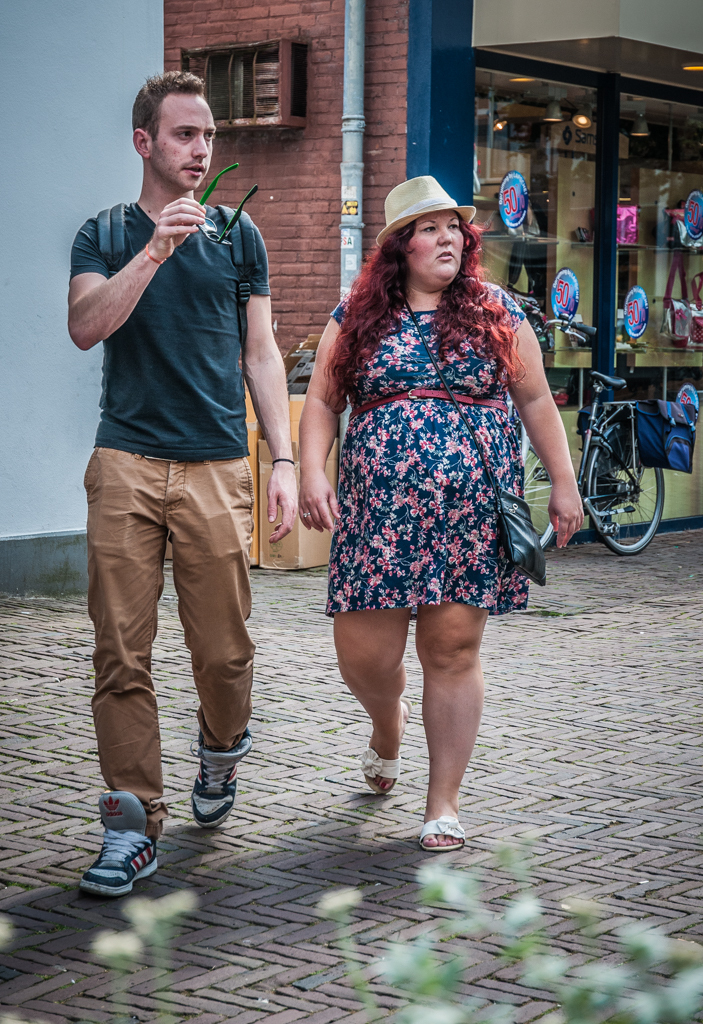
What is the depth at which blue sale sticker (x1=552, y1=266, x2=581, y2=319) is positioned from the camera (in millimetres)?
10492

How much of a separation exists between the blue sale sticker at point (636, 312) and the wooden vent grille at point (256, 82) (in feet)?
9.85

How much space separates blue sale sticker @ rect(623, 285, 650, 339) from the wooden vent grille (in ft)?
9.85

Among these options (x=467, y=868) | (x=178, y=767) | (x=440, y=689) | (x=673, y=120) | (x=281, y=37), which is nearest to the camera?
(x=467, y=868)

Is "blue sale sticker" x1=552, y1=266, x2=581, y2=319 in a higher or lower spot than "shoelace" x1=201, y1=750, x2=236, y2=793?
higher

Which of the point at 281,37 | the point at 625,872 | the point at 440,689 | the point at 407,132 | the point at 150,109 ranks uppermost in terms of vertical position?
the point at 281,37

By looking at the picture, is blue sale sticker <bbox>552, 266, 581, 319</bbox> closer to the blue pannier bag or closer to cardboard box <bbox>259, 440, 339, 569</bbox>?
the blue pannier bag

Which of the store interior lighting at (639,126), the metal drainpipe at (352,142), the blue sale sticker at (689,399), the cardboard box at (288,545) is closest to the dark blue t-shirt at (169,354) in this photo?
the cardboard box at (288,545)

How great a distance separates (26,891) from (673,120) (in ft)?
31.2

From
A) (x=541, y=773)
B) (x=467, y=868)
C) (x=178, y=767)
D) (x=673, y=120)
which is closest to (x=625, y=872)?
(x=467, y=868)

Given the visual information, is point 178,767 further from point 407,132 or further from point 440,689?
point 407,132

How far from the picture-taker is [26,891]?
139 inches

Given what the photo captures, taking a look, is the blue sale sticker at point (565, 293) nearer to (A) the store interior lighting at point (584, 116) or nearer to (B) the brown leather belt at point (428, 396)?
(A) the store interior lighting at point (584, 116)

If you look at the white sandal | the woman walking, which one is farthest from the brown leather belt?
the white sandal

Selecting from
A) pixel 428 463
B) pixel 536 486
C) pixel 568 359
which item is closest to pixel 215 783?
pixel 428 463
